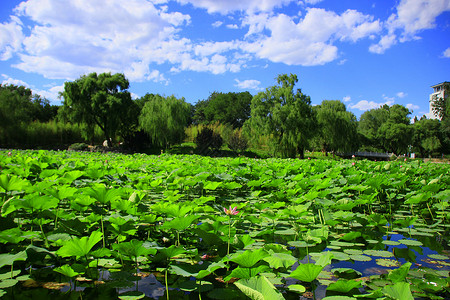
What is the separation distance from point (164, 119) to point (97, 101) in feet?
17.6

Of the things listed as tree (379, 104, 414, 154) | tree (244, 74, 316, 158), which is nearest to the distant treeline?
tree (244, 74, 316, 158)

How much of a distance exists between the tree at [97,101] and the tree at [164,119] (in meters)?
2.20

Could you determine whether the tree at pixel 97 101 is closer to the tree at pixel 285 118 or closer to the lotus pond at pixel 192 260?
the tree at pixel 285 118

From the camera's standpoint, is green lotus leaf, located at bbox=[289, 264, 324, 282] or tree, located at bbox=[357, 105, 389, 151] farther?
tree, located at bbox=[357, 105, 389, 151]

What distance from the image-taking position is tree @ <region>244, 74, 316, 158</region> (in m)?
18.9

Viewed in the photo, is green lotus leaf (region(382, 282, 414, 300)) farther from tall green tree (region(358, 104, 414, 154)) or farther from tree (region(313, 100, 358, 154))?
tall green tree (region(358, 104, 414, 154))

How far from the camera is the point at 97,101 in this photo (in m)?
20.7

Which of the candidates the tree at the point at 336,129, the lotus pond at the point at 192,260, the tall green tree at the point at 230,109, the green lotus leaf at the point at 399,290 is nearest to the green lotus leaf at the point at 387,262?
the lotus pond at the point at 192,260

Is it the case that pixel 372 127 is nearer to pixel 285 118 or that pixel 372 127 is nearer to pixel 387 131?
pixel 387 131

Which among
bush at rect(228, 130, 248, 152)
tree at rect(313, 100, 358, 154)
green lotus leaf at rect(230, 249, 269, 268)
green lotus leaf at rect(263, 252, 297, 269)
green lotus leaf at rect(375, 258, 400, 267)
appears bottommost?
green lotus leaf at rect(375, 258, 400, 267)

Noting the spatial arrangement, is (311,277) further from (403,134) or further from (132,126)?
(403,134)

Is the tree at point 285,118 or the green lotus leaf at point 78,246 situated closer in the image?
the green lotus leaf at point 78,246

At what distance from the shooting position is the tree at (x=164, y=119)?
2055cm

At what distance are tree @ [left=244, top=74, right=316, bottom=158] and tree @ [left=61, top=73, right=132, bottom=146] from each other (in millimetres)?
10749
